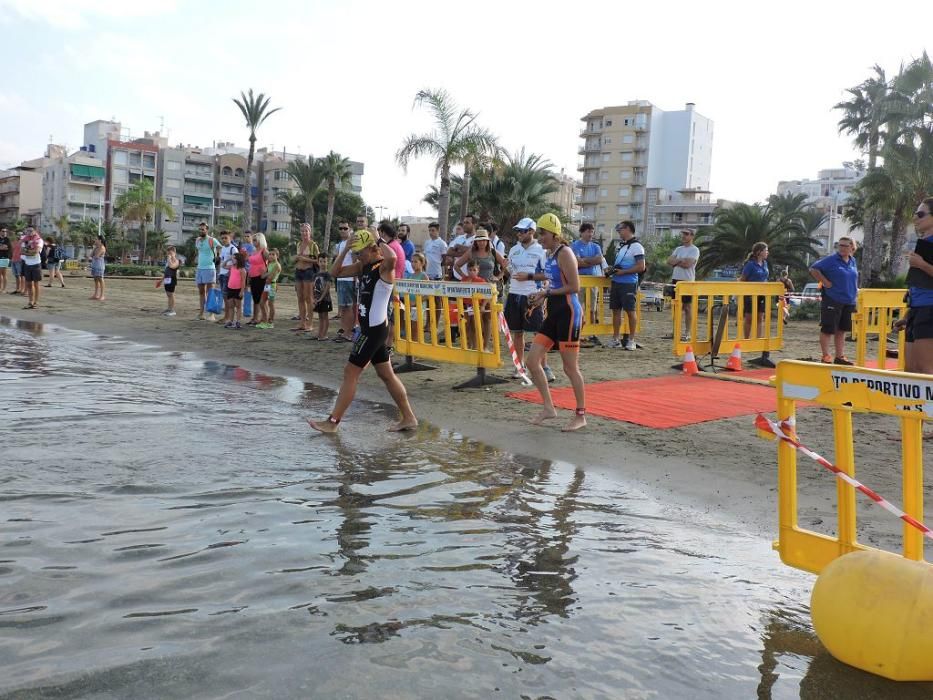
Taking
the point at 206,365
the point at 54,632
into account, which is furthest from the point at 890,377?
the point at 206,365

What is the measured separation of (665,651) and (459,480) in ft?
8.43

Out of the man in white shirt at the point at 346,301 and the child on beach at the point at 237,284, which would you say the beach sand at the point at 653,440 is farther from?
the child on beach at the point at 237,284

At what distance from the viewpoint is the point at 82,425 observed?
22.2 ft

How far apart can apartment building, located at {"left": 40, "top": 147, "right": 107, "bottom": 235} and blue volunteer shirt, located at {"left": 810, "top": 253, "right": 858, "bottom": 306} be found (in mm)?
118656

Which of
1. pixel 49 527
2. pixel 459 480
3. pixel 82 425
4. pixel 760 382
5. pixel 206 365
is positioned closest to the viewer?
pixel 49 527

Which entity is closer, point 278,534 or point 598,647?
point 598,647

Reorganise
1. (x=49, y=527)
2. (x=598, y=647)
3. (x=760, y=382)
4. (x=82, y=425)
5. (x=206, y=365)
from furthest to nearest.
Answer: (x=206, y=365) < (x=760, y=382) < (x=82, y=425) < (x=49, y=527) < (x=598, y=647)

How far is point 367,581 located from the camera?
3.77 metres

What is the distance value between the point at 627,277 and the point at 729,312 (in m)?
1.93

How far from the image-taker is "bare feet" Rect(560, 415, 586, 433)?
292 inches

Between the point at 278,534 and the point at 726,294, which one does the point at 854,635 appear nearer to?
the point at 278,534

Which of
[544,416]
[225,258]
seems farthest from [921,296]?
[225,258]

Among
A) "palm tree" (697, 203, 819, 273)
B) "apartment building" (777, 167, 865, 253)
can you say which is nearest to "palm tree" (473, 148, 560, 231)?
"palm tree" (697, 203, 819, 273)

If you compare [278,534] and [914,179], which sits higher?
[914,179]
